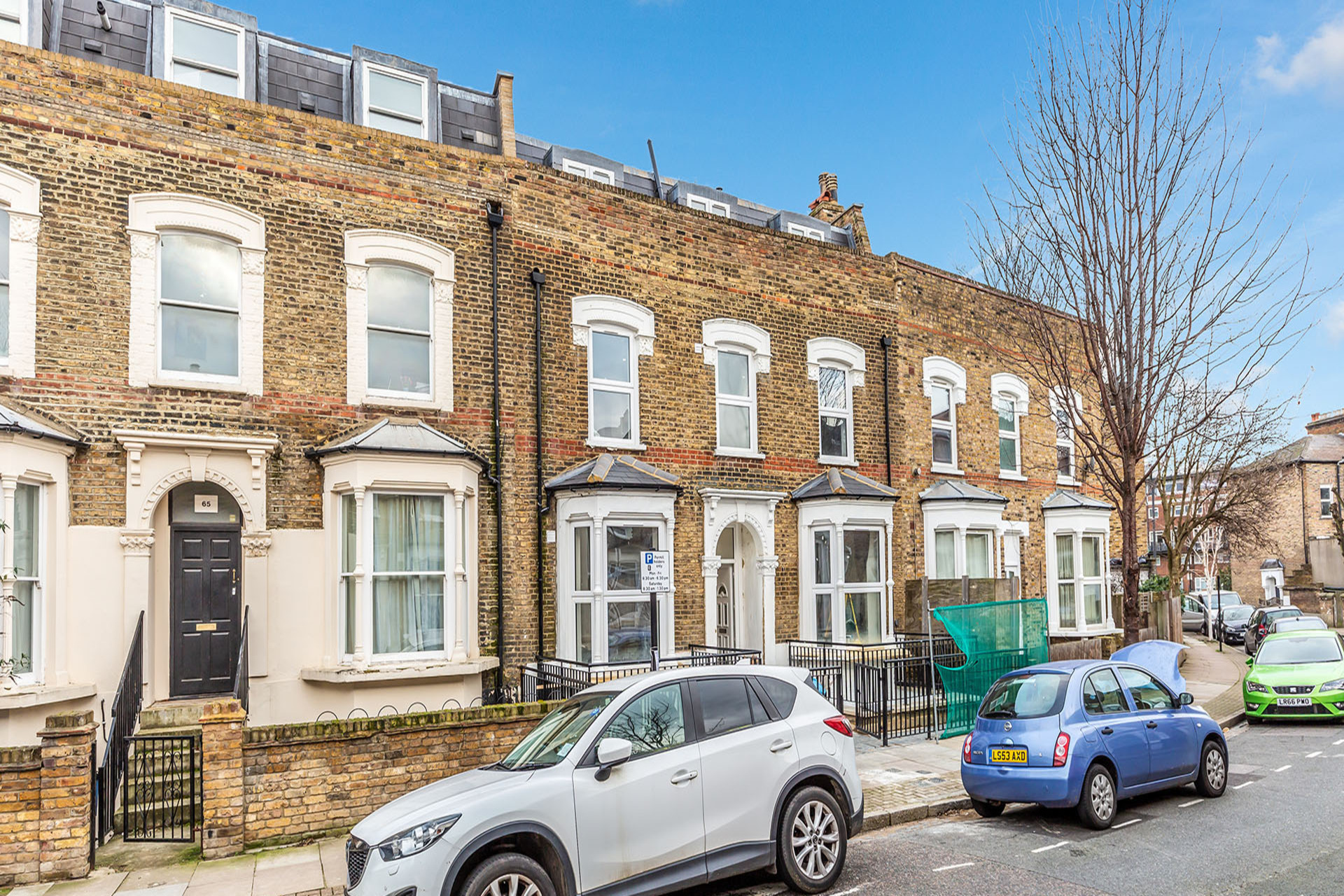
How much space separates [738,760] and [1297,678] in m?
11.9

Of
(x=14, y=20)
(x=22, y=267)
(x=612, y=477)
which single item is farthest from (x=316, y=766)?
(x=14, y=20)

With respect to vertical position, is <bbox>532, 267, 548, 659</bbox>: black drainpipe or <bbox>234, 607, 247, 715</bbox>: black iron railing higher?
<bbox>532, 267, 548, 659</bbox>: black drainpipe

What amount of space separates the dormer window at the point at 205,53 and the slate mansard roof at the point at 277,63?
3.2 inches

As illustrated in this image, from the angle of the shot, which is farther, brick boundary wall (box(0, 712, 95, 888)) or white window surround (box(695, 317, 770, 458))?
white window surround (box(695, 317, 770, 458))

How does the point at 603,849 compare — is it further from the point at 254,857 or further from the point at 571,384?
the point at 571,384

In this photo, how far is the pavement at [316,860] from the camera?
7.10 meters

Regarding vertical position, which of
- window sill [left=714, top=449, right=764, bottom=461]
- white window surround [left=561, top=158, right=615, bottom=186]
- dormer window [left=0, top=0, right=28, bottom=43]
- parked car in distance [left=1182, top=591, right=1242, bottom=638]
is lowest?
parked car in distance [left=1182, top=591, right=1242, bottom=638]

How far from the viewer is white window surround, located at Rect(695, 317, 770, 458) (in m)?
15.3

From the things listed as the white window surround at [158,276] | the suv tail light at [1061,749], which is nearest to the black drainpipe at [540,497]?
the white window surround at [158,276]

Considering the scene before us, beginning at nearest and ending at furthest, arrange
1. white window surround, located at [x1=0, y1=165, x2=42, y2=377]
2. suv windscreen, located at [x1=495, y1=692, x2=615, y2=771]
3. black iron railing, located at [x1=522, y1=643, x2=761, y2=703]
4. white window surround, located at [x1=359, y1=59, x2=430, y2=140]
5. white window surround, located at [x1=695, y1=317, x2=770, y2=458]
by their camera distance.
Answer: suv windscreen, located at [x1=495, y1=692, x2=615, y2=771], white window surround, located at [x1=0, y1=165, x2=42, y2=377], black iron railing, located at [x1=522, y1=643, x2=761, y2=703], white window surround, located at [x1=359, y1=59, x2=430, y2=140], white window surround, located at [x1=695, y1=317, x2=770, y2=458]

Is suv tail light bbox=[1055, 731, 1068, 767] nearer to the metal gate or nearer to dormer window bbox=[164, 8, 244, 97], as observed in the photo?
the metal gate

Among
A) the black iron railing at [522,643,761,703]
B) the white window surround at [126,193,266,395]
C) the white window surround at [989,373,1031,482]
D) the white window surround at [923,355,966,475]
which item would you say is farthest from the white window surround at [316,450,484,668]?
the white window surround at [989,373,1031,482]

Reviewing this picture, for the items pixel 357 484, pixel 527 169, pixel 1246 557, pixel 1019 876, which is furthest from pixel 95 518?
pixel 1246 557

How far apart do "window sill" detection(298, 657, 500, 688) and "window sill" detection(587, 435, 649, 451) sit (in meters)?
3.78
